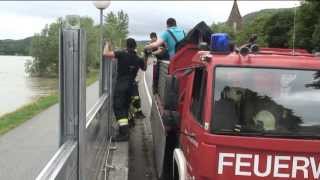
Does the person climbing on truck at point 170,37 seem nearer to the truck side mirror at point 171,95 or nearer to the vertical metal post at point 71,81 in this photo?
the truck side mirror at point 171,95

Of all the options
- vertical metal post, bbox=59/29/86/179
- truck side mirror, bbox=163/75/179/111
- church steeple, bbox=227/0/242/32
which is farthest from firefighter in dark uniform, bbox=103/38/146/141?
church steeple, bbox=227/0/242/32

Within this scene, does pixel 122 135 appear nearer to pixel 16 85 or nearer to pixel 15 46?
pixel 16 85

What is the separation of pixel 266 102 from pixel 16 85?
284 centimetres

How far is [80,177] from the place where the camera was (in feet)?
16.1

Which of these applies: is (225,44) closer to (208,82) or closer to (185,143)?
(208,82)

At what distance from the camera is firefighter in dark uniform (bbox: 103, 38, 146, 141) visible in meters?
10.8

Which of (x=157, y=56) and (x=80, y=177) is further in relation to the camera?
(x=157, y=56)

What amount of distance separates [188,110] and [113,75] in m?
5.64

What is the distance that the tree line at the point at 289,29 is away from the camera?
7057cm

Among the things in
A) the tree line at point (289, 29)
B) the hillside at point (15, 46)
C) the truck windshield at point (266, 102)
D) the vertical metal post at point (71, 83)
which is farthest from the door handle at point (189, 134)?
the tree line at point (289, 29)

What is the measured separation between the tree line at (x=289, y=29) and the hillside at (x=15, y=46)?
4451 centimetres

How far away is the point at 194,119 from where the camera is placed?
19.7 ft

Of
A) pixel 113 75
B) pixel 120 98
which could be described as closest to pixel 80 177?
pixel 120 98

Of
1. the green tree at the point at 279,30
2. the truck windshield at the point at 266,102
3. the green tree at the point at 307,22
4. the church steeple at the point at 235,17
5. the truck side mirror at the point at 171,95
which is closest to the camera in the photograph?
the truck windshield at the point at 266,102
